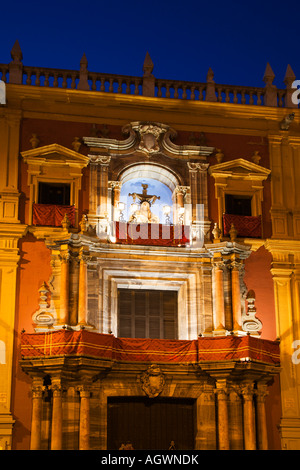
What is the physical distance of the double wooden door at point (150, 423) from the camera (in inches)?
1070

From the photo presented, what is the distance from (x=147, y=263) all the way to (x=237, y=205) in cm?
416

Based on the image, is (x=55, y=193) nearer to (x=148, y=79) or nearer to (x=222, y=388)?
(x=148, y=79)

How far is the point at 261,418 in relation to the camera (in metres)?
27.0

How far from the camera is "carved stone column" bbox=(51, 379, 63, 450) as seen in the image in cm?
2544

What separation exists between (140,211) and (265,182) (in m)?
4.64

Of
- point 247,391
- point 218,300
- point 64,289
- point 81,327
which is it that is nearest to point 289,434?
point 247,391

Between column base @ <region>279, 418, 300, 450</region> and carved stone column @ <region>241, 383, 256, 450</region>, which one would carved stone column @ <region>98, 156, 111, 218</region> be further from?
column base @ <region>279, 418, 300, 450</region>

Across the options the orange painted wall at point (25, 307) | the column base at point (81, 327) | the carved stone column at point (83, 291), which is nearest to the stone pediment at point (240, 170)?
the carved stone column at point (83, 291)

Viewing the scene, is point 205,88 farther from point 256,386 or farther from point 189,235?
point 256,386

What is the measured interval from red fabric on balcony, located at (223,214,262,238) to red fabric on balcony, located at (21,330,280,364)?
158 inches

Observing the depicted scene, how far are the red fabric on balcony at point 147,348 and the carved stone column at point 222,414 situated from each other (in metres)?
0.92

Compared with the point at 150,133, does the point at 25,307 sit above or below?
below

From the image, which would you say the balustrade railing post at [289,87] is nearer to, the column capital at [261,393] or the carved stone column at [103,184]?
the carved stone column at [103,184]

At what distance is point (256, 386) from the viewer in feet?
89.8
